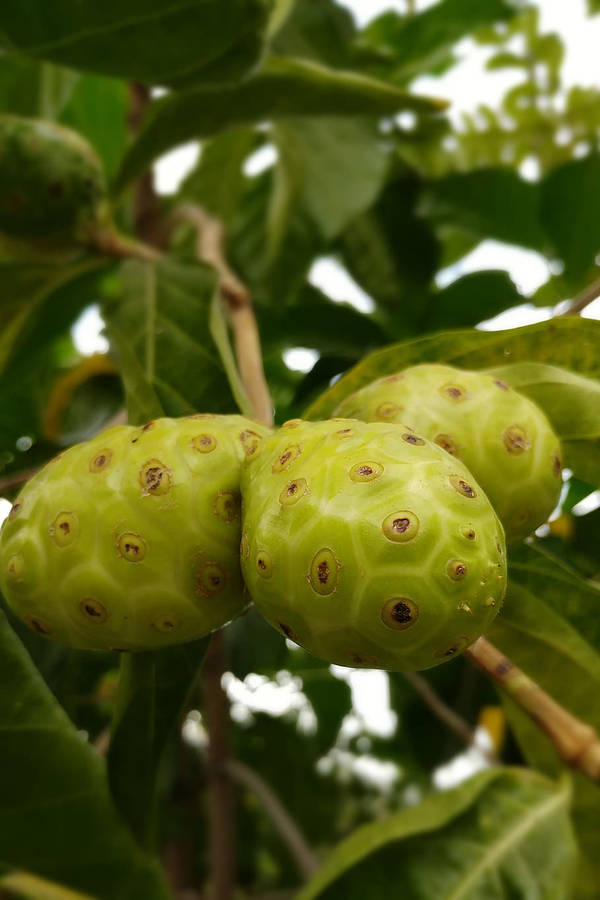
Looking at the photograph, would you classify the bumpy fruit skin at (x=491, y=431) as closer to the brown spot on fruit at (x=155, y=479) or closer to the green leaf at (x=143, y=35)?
the brown spot on fruit at (x=155, y=479)

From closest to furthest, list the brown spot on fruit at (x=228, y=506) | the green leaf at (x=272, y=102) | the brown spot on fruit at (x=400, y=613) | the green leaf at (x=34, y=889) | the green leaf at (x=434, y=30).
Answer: the brown spot on fruit at (x=400, y=613) → the brown spot on fruit at (x=228, y=506) → the green leaf at (x=34, y=889) → the green leaf at (x=272, y=102) → the green leaf at (x=434, y=30)

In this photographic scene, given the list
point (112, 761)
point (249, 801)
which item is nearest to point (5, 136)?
point (112, 761)

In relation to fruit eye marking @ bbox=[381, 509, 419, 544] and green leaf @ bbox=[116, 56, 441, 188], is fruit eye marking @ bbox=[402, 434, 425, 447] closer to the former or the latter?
fruit eye marking @ bbox=[381, 509, 419, 544]

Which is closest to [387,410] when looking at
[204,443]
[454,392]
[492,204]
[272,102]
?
[454,392]

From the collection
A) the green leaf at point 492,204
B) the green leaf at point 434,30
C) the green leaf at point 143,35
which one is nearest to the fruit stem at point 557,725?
the green leaf at point 143,35

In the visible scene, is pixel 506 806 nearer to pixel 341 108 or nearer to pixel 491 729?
pixel 491 729

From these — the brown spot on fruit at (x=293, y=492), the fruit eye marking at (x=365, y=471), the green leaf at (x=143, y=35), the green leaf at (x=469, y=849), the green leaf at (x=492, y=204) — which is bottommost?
the green leaf at (x=469, y=849)

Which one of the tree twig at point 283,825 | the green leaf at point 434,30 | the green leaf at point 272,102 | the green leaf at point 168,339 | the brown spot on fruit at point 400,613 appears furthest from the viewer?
the green leaf at point 434,30

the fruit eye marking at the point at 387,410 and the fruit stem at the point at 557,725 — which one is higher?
the fruit eye marking at the point at 387,410
